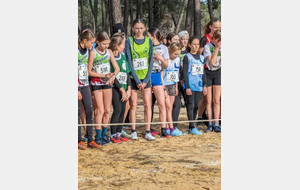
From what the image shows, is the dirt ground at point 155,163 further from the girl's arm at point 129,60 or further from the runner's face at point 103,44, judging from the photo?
the runner's face at point 103,44

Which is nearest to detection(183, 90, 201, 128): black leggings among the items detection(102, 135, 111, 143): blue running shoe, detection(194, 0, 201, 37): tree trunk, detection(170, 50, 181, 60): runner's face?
detection(170, 50, 181, 60): runner's face

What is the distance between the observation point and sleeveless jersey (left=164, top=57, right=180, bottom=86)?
19.2 ft

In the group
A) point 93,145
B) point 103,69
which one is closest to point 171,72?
point 103,69

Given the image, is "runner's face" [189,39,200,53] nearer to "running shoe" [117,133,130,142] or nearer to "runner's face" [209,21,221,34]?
"runner's face" [209,21,221,34]

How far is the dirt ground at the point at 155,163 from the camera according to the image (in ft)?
17.5

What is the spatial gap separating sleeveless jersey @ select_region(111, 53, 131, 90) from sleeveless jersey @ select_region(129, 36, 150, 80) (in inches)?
4.0

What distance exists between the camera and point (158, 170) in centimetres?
563

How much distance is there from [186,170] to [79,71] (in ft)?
5.72

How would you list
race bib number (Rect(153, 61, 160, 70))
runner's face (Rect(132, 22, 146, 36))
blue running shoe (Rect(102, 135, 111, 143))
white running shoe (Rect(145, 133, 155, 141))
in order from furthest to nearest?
white running shoe (Rect(145, 133, 155, 141)) < race bib number (Rect(153, 61, 160, 70)) < blue running shoe (Rect(102, 135, 111, 143)) < runner's face (Rect(132, 22, 146, 36))

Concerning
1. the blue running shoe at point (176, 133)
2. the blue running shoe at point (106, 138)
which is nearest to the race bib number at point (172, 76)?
the blue running shoe at point (176, 133)

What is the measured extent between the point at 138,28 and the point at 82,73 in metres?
0.86

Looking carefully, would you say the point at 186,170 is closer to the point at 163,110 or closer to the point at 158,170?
the point at 158,170
